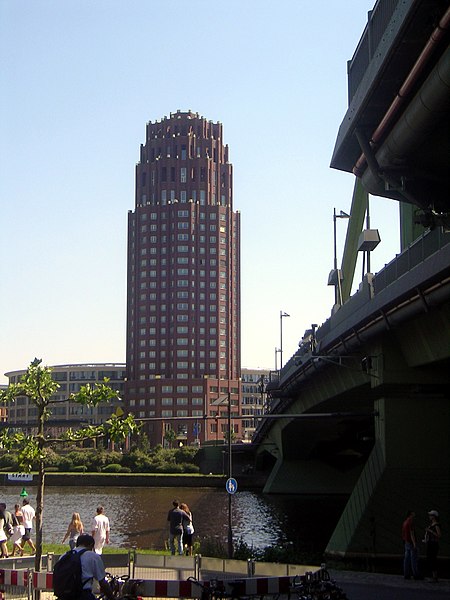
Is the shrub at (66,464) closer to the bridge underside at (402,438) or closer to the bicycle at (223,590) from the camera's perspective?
the bridge underside at (402,438)

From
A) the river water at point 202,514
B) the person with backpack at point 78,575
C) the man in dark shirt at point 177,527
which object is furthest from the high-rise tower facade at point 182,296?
the person with backpack at point 78,575

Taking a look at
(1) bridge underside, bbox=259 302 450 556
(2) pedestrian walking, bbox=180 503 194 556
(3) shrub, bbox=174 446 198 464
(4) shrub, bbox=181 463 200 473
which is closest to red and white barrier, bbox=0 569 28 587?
(2) pedestrian walking, bbox=180 503 194 556

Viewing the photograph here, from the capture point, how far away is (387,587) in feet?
70.1

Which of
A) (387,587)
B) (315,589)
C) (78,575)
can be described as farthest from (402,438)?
(78,575)

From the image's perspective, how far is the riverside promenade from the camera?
19703mm

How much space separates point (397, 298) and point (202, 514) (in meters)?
33.5

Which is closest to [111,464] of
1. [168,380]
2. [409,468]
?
[168,380]

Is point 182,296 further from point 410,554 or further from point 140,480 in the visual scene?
point 410,554

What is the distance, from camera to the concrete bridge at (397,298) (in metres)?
17.9

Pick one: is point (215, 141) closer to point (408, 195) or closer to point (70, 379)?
point (70, 379)

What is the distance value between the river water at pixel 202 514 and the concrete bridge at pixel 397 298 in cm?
631

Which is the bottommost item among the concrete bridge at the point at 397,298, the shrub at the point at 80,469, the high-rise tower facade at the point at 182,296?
the shrub at the point at 80,469

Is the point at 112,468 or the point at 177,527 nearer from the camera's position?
the point at 177,527

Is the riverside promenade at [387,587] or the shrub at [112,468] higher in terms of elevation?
the shrub at [112,468]
